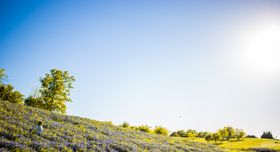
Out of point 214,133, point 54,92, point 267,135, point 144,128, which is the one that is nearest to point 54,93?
point 54,92

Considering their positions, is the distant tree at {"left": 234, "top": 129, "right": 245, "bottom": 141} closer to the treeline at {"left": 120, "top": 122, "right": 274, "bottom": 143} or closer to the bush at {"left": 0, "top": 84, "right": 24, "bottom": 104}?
the treeline at {"left": 120, "top": 122, "right": 274, "bottom": 143}

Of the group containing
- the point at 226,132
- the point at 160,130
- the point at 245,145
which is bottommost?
the point at 245,145

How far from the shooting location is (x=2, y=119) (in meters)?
14.7

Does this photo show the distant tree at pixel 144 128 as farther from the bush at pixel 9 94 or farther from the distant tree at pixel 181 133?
the bush at pixel 9 94

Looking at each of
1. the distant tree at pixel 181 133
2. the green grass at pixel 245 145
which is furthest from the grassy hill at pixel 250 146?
the distant tree at pixel 181 133

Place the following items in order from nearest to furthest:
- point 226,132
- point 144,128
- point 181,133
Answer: point 144,128, point 226,132, point 181,133

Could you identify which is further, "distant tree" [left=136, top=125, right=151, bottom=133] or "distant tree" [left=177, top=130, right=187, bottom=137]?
"distant tree" [left=177, top=130, right=187, bottom=137]

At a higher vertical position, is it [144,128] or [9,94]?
[9,94]

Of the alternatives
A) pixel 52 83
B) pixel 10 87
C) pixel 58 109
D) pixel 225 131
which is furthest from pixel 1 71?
pixel 225 131

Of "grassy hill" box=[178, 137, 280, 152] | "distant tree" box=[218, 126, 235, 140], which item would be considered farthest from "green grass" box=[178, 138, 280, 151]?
"distant tree" box=[218, 126, 235, 140]

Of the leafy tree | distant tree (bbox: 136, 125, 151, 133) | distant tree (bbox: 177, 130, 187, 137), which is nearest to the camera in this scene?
the leafy tree

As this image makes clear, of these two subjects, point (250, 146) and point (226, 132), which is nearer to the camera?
point (250, 146)

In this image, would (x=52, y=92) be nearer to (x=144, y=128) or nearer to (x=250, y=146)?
(x=144, y=128)

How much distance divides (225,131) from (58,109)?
69.0 m
